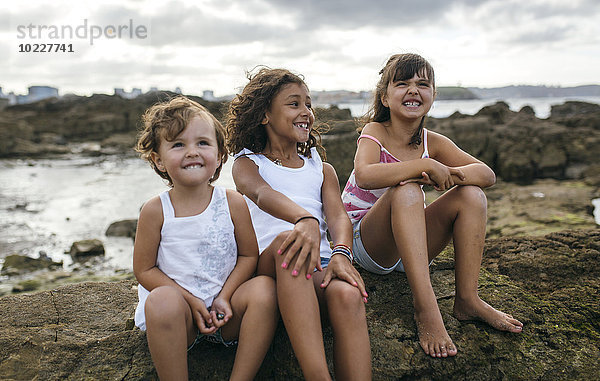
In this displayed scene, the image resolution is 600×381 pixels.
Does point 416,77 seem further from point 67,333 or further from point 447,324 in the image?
point 67,333

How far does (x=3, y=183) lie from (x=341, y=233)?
11033 mm

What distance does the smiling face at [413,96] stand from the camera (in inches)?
104

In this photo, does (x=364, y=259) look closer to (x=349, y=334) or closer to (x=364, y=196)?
(x=364, y=196)

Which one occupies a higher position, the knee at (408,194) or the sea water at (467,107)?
the sea water at (467,107)

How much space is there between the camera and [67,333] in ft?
7.68

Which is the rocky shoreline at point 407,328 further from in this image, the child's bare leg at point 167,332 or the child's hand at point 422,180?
the child's hand at point 422,180

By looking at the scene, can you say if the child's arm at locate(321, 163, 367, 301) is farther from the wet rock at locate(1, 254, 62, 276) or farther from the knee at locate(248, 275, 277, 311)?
the wet rock at locate(1, 254, 62, 276)

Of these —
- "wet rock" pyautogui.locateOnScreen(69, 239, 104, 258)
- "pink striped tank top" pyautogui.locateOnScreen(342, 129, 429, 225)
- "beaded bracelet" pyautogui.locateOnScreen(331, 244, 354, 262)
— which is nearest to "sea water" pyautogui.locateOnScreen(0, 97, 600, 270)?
"wet rock" pyautogui.locateOnScreen(69, 239, 104, 258)

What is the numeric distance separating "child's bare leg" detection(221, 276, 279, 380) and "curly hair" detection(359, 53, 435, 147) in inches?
51.4

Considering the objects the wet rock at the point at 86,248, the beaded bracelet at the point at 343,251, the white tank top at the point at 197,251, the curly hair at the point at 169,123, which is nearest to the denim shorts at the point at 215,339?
the white tank top at the point at 197,251

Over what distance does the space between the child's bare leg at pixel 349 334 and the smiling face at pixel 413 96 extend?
1.14m

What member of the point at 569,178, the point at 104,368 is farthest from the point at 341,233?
the point at 569,178

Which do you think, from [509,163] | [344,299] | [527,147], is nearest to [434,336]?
[344,299]

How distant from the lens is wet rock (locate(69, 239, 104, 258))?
6.05 meters
